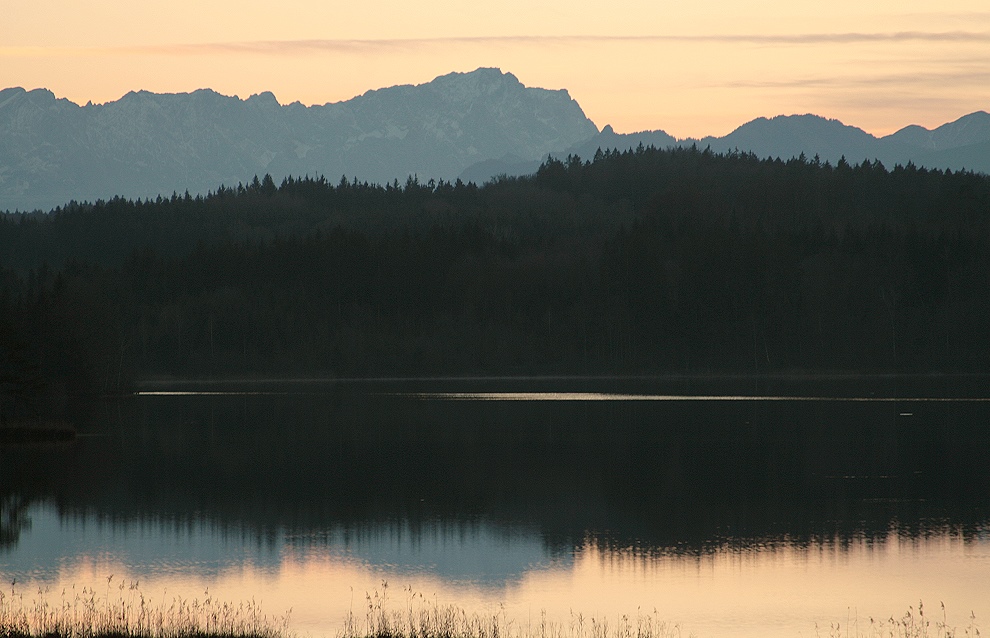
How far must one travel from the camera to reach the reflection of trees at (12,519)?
4012 centimetres

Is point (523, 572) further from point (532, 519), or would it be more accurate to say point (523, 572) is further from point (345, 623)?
point (532, 519)

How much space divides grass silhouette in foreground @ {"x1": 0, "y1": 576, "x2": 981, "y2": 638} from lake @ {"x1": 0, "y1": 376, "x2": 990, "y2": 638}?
0.85 ft

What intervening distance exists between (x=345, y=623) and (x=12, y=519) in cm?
1941

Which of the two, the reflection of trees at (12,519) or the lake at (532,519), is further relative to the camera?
the reflection of trees at (12,519)

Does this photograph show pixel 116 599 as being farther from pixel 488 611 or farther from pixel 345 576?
pixel 488 611

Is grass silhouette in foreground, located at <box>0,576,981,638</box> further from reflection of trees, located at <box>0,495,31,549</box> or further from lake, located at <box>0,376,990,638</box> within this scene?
reflection of trees, located at <box>0,495,31,549</box>

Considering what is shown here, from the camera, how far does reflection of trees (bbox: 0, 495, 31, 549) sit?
40125 mm

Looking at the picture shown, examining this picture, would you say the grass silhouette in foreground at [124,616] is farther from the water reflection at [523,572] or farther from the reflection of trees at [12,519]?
the reflection of trees at [12,519]

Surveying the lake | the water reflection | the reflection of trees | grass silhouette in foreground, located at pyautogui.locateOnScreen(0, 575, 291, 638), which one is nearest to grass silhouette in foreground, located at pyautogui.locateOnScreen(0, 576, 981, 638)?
grass silhouette in foreground, located at pyautogui.locateOnScreen(0, 575, 291, 638)

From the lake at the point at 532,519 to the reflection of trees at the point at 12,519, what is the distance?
9 cm

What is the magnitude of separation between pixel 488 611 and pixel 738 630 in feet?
19.2

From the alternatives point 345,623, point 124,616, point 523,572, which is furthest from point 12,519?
point 345,623

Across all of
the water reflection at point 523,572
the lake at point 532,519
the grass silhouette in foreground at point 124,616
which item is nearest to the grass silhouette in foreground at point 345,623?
the grass silhouette in foreground at point 124,616

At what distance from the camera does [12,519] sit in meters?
43.8
